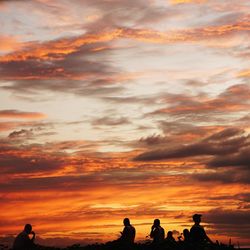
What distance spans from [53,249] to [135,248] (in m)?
5.17

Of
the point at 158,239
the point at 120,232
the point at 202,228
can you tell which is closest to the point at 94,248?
the point at 120,232

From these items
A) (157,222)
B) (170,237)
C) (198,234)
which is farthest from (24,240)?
(198,234)

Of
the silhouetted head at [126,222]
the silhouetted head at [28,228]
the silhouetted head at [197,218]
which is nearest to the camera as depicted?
the silhouetted head at [197,218]

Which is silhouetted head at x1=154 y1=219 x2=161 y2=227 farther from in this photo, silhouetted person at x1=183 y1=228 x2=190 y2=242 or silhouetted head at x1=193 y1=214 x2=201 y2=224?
silhouetted head at x1=193 y1=214 x2=201 y2=224

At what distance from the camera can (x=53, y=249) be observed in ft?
107

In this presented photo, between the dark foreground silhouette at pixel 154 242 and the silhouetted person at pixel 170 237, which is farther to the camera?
the silhouetted person at pixel 170 237

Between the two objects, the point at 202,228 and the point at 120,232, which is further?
the point at 120,232

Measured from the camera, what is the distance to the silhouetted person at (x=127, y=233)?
104 ft

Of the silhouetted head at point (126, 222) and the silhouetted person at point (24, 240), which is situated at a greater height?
the silhouetted head at point (126, 222)

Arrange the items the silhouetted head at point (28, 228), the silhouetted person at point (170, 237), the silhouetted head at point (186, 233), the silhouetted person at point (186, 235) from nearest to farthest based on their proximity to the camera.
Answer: the silhouetted head at point (28, 228) < the silhouetted person at point (186, 235) < the silhouetted head at point (186, 233) < the silhouetted person at point (170, 237)

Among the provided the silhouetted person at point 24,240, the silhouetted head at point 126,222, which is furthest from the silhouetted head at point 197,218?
the silhouetted person at point 24,240

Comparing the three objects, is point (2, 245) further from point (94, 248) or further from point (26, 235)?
point (94, 248)

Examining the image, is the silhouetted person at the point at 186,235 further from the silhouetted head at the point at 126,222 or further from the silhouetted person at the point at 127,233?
the silhouetted head at the point at 126,222

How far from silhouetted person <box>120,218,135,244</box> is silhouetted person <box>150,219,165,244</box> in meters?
1.17
